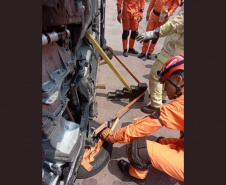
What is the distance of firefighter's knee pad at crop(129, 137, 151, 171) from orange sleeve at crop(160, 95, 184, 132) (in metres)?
0.37

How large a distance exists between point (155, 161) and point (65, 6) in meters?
1.53

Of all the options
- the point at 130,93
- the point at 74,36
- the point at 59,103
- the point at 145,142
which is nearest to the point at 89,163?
the point at 145,142

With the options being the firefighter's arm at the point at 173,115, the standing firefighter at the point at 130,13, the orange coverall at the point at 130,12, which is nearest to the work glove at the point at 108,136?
the firefighter's arm at the point at 173,115

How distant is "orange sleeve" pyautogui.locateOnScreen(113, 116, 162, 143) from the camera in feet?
5.46

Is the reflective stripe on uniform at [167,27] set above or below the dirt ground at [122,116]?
above

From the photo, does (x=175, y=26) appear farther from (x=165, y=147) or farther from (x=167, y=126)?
(x=165, y=147)

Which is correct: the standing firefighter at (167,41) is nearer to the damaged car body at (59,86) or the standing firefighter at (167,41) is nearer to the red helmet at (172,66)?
the red helmet at (172,66)

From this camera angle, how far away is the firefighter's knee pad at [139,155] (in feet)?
5.78

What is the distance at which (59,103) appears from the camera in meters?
1.27

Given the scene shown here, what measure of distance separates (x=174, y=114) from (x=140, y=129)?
1.26ft

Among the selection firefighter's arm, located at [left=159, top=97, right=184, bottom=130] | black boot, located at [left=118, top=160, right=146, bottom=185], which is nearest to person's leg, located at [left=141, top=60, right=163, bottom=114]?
black boot, located at [left=118, top=160, right=146, bottom=185]

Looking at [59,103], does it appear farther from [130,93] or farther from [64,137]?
[130,93]

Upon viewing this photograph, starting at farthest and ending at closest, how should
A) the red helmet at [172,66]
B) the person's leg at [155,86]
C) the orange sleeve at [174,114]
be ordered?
the person's leg at [155,86], the red helmet at [172,66], the orange sleeve at [174,114]

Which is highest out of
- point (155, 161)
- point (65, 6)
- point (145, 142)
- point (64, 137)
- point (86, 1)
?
point (86, 1)
